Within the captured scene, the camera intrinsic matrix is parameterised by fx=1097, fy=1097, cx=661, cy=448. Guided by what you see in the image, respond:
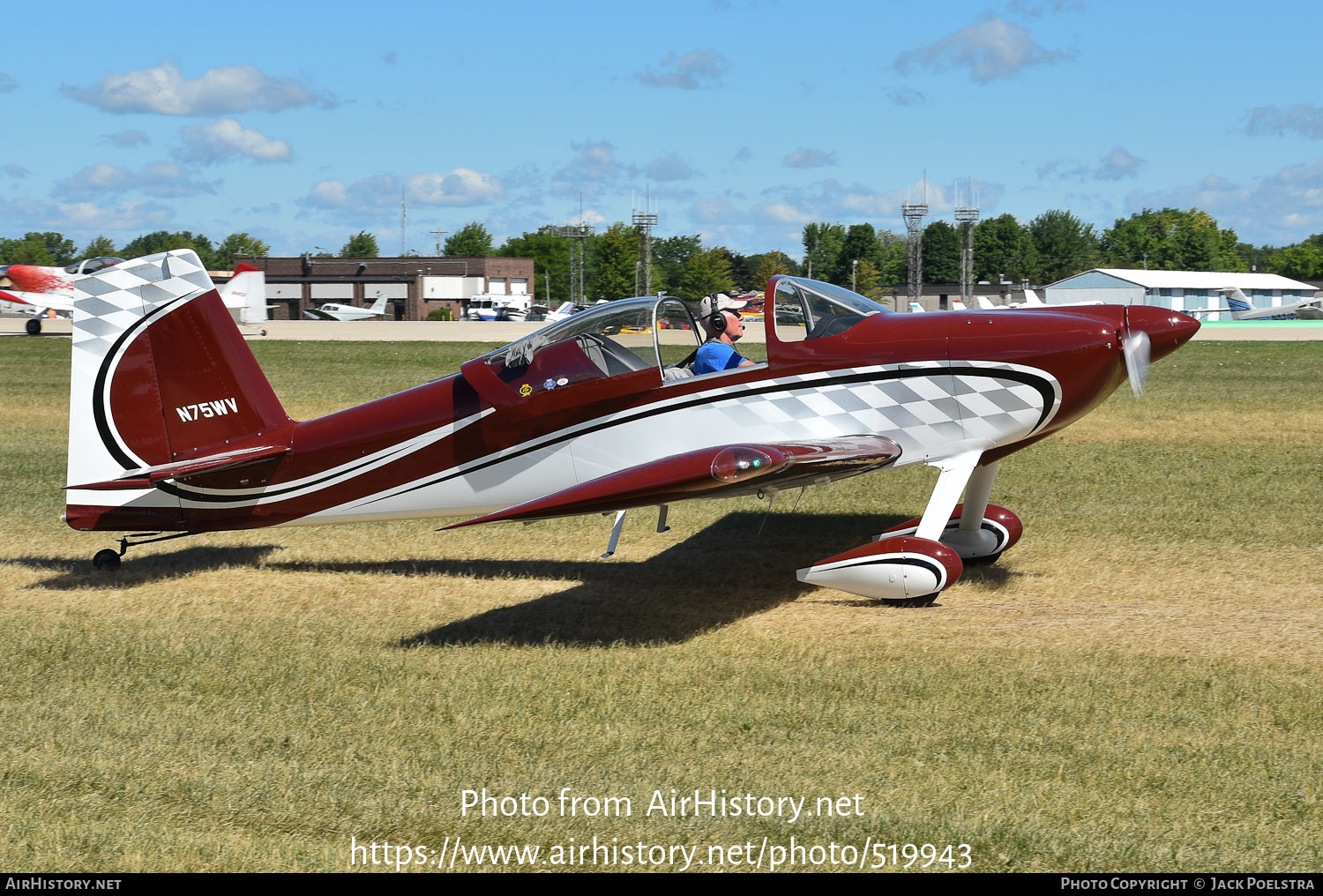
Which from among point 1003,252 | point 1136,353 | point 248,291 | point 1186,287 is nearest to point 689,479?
point 1136,353

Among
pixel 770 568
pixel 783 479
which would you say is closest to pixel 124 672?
pixel 783 479

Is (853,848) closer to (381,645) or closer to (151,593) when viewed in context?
(381,645)

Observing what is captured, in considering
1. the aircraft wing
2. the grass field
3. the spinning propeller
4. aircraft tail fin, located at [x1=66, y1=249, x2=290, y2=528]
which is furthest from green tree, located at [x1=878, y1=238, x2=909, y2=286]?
the aircraft wing

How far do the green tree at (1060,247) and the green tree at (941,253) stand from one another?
13.8 meters

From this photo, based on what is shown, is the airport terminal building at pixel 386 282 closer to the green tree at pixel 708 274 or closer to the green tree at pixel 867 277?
the green tree at pixel 708 274

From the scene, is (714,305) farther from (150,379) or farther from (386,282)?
(386,282)

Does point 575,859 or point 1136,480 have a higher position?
point 1136,480

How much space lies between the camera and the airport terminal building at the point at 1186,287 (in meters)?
98.0

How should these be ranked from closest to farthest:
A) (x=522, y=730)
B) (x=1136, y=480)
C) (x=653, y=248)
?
(x=522, y=730), (x=1136, y=480), (x=653, y=248)

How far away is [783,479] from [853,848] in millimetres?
3263

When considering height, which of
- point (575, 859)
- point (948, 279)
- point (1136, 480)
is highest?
point (948, 279)

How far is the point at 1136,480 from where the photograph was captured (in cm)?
1246

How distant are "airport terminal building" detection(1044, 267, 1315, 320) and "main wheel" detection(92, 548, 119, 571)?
9357cm

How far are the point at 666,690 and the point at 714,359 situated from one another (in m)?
2.83
